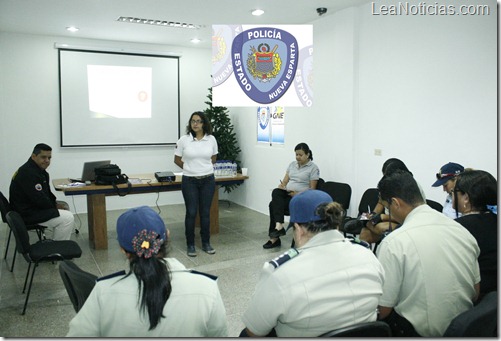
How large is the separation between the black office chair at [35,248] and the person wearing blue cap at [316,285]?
207 cm

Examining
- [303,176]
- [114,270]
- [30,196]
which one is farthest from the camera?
[303,176]

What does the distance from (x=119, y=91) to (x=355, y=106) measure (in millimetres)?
3901

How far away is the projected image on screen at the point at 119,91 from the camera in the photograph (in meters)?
6.71

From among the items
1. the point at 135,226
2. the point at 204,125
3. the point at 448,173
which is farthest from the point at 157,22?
the point at 135,226

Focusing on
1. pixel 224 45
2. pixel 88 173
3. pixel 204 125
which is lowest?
pixel 88 173

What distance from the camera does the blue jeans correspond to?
14.4ft

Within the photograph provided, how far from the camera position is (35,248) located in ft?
10.7

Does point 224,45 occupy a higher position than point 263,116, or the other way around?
point 224,45

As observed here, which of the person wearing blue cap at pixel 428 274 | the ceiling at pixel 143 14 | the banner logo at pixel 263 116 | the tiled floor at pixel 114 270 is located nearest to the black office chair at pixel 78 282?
the tiled floor at pixel 114 270

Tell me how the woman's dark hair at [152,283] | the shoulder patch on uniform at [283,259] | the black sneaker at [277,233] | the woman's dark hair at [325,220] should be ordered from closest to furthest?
the woman's dark hair at [152,283], the shoulder patch on uniform at [283,259], the woman's dark hair at [325,220], the black sneaker at [277,233]

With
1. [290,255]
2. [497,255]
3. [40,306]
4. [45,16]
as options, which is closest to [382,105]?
[497,255]

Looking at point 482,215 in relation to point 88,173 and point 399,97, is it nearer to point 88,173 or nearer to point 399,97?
point 399,97

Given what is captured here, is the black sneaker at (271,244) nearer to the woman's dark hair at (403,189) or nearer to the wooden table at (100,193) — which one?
the wooden table at (100,193)

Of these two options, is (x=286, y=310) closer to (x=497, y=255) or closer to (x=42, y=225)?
(x=497, y=255)
